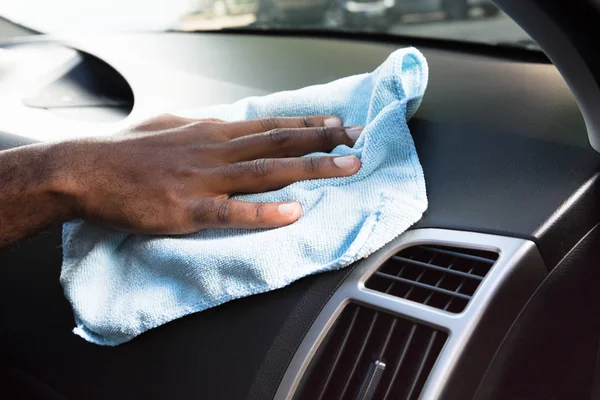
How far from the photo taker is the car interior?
2.20ft

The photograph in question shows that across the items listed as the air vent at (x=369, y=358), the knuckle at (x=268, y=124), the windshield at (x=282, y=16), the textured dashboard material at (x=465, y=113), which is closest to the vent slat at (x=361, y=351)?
the air vent at (x=369, y=358)

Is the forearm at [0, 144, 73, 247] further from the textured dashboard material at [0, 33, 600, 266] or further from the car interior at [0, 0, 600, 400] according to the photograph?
the textured dashboard material at [0, 33, 600, 266]

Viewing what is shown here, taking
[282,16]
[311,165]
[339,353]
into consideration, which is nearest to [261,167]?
[311,165]

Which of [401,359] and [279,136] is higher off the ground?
[279,136]

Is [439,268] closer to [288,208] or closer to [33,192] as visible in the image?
[288,208]

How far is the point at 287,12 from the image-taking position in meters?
1.67

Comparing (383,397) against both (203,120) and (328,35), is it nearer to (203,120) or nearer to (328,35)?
(203,120)

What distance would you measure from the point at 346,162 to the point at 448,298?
0.20 metres

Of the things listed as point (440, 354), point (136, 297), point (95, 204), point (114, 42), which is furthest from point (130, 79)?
point (440, 354)

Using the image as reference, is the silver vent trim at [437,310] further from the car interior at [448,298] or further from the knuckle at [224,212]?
the knuckle at [224,212]

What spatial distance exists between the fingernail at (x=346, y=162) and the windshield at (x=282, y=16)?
0.51 meters

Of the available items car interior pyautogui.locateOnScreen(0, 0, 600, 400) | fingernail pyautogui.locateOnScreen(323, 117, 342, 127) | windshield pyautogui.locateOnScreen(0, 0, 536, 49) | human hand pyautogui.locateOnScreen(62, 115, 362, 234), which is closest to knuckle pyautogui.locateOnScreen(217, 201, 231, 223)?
human hand pyautogui.locateOnScreen(62, 115, 362, 234)

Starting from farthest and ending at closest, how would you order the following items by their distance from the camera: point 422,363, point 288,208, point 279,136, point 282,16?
1. point 282,16
2. point 279,136
3. point 288,208
4. point 422,363

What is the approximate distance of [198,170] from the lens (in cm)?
86
